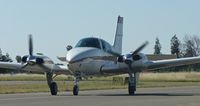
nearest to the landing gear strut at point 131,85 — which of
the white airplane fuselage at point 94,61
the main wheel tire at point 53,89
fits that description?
the white airplane fuselage at point 94,61

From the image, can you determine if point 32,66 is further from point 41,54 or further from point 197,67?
point 197,67

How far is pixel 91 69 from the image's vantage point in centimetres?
3353

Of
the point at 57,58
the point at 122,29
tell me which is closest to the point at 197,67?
the point at 122,29

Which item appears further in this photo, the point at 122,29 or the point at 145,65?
the point at 122,29

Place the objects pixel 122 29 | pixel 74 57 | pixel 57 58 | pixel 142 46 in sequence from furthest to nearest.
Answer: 1. pixel 122 29
2. pixel 57 58
3. pixel 142 46
4. pixel 74 57

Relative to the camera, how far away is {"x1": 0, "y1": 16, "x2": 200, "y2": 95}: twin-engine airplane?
32.6 metres

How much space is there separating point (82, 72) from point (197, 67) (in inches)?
4490

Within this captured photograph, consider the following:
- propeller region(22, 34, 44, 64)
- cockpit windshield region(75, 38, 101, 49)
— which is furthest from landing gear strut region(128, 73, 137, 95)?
propeller region(22, 34, 44, 64)

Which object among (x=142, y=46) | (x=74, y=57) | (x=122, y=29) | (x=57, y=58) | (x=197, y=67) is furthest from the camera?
(x=197, y=67)

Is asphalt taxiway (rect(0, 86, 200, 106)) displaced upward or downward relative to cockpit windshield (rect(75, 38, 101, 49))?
downward

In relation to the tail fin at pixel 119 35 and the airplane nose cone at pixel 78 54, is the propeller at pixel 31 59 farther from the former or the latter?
the tail fin at pixel 119 35

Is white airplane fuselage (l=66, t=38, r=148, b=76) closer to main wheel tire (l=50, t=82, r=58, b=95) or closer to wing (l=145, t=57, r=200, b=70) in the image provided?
wing (l=145, t=57, r=200, b=70)

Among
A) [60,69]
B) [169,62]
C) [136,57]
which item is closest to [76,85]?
[60,69]

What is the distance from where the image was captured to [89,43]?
3362 centimetres
